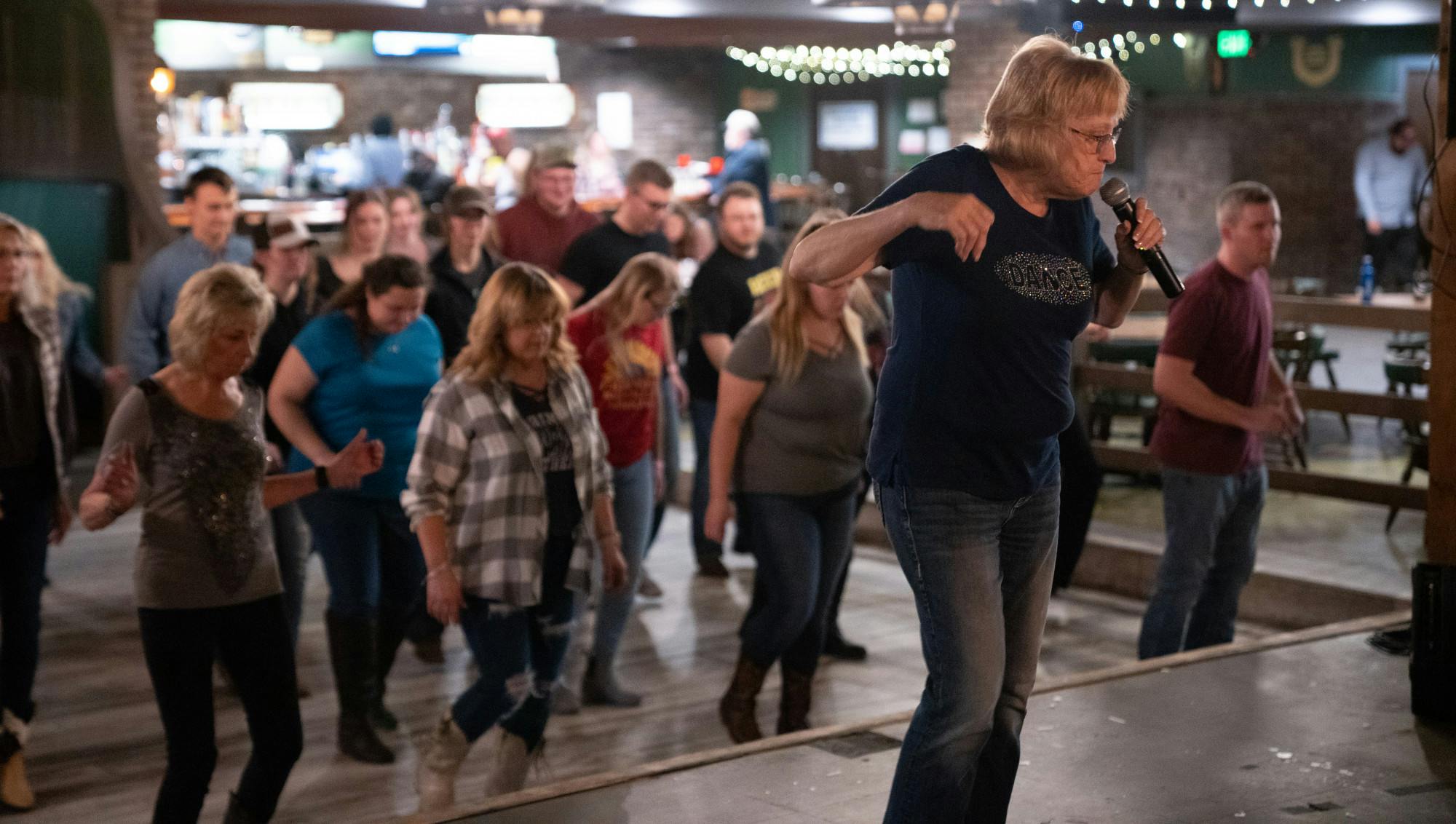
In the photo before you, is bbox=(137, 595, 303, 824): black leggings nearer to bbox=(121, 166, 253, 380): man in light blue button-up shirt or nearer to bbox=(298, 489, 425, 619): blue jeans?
bbox=(298, 489, 425, 619): blue jeans

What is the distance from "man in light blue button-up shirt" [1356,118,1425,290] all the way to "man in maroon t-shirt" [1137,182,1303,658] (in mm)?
11257

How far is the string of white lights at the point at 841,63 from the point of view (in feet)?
65.7

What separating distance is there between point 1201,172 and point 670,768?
52.7 feet

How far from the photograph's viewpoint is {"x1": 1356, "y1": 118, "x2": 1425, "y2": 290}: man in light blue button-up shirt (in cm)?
1565

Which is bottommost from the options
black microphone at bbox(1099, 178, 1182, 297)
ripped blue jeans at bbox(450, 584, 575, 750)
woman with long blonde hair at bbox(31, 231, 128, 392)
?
ripped blue jeans at bbox(450, 584, 575, 750)

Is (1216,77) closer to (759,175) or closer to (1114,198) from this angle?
(759,175)

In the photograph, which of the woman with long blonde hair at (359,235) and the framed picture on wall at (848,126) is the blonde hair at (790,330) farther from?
the framed picture on wall at (848,126)

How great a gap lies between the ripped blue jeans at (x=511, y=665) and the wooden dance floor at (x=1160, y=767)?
0.28 metres

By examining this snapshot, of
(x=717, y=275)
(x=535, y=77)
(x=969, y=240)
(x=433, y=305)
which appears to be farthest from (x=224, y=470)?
(x=535, y=77)

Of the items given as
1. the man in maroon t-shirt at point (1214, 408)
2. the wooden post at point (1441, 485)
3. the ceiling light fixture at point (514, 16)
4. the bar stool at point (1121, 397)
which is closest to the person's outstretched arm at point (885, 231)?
the wooden post at point (1441, 485)

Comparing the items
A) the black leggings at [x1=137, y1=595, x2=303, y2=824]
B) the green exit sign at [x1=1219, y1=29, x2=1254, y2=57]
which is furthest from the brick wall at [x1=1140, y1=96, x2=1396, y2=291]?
the black leggings at [x1=137, y1=595, x2=303, y2=824]

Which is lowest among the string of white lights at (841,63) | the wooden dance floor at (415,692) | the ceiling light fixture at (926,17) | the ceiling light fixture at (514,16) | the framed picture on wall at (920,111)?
the wooden dance floor at (415,692)

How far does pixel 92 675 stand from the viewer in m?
5.85

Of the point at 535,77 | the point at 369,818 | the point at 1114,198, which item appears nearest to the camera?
the point at 1114,198
